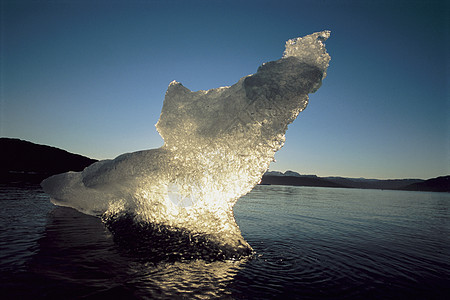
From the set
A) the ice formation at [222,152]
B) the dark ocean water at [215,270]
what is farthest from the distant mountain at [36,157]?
the ice formation at [222,152]

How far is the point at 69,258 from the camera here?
5.74m

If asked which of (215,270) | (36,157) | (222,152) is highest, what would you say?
(222,152)

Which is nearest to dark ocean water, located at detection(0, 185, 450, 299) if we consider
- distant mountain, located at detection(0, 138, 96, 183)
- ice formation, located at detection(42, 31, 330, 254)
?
ice formation, located at detection(42, 31, 330, 254)

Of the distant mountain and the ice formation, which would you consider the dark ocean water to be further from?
the distant mountain

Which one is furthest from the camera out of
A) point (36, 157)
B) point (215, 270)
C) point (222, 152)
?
point (36, 157)

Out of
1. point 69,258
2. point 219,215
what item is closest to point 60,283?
point 69,258

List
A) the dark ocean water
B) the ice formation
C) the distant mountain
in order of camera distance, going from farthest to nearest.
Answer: the distant mountain < the ice formation < the dark ocean water

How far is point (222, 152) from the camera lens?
7117 millimetres

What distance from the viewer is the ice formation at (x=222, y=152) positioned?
7027 millimetres

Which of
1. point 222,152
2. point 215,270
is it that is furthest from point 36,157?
point 215,270

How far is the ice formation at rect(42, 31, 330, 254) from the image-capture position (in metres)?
7.03

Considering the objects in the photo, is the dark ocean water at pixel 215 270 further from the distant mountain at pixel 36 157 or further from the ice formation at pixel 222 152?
the distant mountain at pixel 36 157

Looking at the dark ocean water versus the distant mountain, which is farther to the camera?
the distant mountain

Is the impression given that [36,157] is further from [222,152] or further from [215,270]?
[215,270]
